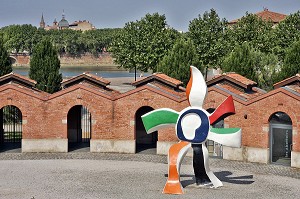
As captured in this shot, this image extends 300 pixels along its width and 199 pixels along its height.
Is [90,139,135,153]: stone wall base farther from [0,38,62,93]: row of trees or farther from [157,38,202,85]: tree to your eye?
[0,38,62,93]: row of trees

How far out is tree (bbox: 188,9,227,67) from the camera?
62844 millimetres

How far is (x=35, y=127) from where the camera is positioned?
34188 mm

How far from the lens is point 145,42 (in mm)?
71688

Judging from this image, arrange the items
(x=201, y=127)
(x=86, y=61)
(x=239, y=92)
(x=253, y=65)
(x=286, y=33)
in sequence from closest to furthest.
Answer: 1. (x=201, y=127)
2. (x=239, y=92)
3. (x=253, y=65)
4. (x=286, y=33)
5. (x=86, y=61)

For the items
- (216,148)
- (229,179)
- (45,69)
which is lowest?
(229,179)

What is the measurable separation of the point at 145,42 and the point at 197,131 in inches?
1907

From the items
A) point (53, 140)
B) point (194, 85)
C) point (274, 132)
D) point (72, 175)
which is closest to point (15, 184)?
point (72, 175)

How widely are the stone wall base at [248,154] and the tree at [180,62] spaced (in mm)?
19010

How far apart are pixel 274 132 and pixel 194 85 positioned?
928cm

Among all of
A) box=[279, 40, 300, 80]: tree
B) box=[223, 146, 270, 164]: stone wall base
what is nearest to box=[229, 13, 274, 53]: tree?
box=[279, 40, 300, 80]: tree

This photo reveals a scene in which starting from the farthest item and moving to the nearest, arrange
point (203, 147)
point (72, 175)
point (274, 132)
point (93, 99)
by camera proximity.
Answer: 1. point (93, 99)
2. point (274, 132)
3. point (72, 175)
4. point (203, 147)

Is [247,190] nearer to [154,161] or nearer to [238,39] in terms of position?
[154,161]

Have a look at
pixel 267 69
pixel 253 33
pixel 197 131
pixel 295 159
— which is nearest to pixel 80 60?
pixel 253 33

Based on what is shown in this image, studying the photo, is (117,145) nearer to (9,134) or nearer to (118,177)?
(118,177)
